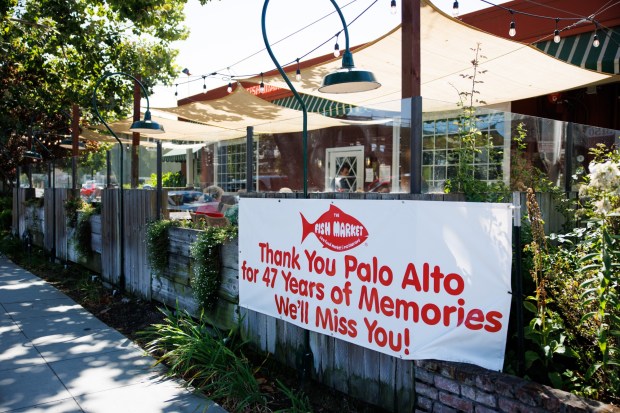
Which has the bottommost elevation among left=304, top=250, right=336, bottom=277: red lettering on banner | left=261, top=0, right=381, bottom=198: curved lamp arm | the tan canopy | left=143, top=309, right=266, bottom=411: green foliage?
left=143, top=309, right=266, bottom=411: green foliage

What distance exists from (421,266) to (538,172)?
6.41 feet

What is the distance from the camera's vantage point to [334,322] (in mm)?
3773

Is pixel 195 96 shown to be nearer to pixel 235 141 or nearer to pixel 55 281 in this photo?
pixel 55 281

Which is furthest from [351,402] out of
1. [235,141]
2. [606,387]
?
[235,141]

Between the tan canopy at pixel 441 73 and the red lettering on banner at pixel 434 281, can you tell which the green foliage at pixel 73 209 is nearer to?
the tan canopy at pixel 441 73

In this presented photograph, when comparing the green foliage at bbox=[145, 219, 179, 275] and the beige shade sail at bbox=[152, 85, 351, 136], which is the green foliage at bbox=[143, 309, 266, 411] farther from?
the beige shade sail at bbox=[152, 85, 351, 136]

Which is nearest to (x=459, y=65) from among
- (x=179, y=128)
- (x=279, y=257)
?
(x=279, y=257)

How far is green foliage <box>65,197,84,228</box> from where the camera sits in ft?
31.1

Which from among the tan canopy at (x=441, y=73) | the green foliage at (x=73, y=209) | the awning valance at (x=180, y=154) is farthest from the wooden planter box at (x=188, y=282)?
the green foliage at (x=73, y=209)

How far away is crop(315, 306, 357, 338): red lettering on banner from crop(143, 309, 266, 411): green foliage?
0.75 metres

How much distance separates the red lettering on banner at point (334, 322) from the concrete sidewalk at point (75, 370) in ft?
3.27

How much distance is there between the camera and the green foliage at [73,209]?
9.47m

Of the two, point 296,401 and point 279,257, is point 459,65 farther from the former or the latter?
point 296,401

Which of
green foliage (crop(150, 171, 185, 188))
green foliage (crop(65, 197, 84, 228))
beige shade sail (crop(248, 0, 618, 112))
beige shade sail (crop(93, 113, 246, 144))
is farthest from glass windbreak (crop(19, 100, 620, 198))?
beige shade sail (crop(93, 113, 246, 144))
